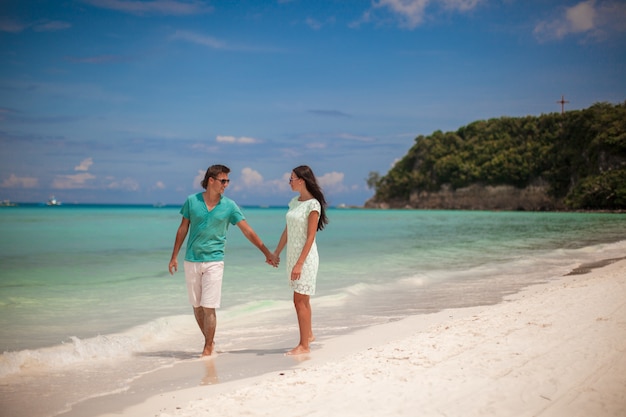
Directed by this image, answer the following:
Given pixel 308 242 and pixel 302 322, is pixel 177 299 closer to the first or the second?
pixel 302 322

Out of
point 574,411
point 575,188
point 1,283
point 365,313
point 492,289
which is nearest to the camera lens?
point 574,411

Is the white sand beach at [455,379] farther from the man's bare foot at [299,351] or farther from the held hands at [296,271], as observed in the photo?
the held hands at [296,271]

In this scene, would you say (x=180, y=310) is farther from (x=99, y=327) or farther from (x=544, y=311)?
(x=544, y=311)

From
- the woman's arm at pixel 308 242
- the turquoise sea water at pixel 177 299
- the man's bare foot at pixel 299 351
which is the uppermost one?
the woman's arm at pixel 308 242

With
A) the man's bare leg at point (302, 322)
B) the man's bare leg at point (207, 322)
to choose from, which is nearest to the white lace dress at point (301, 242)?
the man's bare leg at point (302, 322)

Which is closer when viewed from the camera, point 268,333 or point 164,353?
point 164,353

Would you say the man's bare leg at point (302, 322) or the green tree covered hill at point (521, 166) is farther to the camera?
the green tree covered hill at point (521, 166)

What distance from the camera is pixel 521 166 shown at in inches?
3999

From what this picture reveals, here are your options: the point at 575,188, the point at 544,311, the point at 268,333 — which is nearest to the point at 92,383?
the point at 268,333

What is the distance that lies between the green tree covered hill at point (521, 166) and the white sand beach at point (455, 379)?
78906 mm

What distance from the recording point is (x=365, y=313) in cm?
833

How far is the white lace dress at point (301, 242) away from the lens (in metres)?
5.47

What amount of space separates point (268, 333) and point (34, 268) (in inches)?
449

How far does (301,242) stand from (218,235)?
86cm
